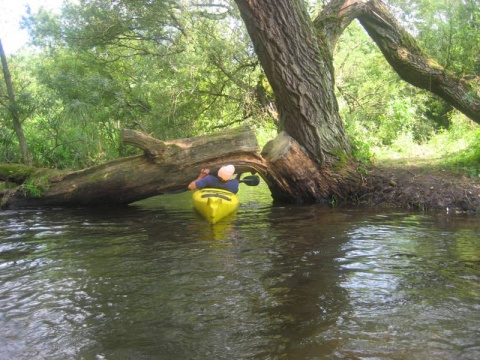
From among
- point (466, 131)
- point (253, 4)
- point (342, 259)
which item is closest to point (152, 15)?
point (253, 4)

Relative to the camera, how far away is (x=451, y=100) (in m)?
9.88

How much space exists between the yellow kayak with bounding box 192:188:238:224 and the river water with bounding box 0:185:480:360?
371mm

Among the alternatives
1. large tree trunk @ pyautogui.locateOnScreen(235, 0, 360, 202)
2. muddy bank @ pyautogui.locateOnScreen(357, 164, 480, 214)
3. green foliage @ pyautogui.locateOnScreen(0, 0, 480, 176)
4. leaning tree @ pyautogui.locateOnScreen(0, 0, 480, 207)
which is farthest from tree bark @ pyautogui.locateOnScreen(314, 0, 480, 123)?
green foliage @ pyautogui.locateOnScreen(0, 0, 480, 176)

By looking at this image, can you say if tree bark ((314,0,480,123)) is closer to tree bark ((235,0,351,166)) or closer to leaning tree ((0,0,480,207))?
leaning tree ((0,0,480,207))

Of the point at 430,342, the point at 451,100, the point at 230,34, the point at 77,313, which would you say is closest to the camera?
the point at 430,342

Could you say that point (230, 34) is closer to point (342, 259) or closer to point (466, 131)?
point (466, 131)

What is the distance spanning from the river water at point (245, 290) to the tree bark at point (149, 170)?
147cm

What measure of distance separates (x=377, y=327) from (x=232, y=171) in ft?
17.8

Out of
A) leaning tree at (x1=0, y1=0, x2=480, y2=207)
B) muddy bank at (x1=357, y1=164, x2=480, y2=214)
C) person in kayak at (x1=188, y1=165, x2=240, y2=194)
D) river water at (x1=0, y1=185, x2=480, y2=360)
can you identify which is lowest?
river water at (x1=0, y1=185, x2=480, y2=360)

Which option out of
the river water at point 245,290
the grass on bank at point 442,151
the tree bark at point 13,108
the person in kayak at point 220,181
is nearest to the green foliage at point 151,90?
the grass on bank at point 442,151

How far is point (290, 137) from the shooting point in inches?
349

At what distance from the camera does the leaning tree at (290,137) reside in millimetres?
8148

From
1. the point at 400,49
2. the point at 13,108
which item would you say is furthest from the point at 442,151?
the point at 13,108

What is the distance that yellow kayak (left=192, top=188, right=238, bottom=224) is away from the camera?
7805mm
